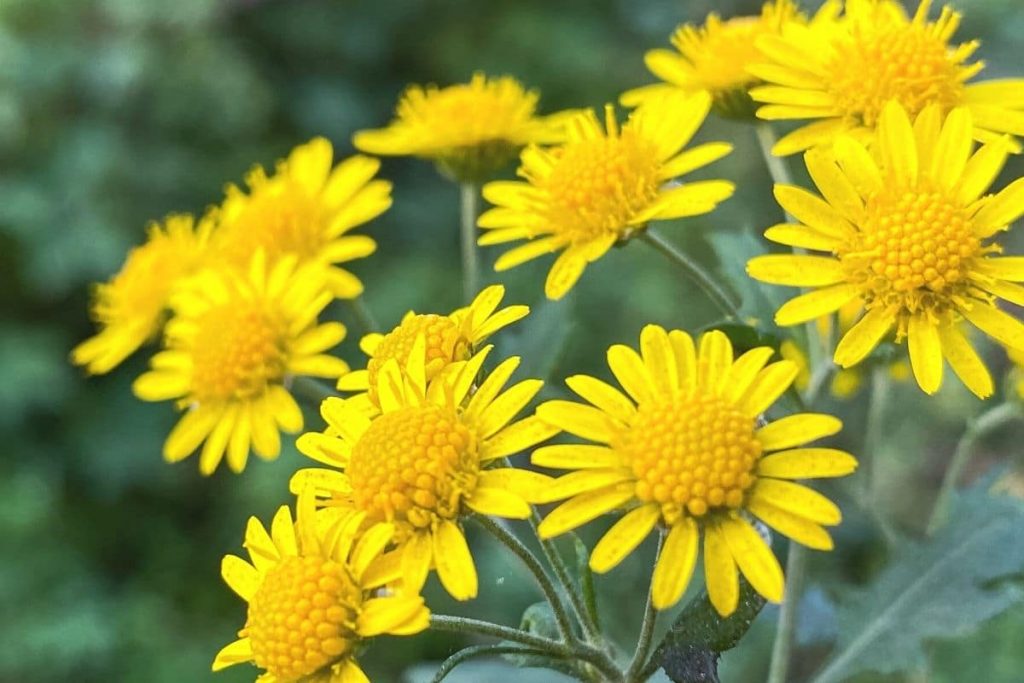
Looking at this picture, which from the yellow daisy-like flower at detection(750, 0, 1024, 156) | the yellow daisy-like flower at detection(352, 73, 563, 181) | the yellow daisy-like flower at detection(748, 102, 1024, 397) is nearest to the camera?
the yellow daisy-like flower at detection(748, 102, 1024, 397)

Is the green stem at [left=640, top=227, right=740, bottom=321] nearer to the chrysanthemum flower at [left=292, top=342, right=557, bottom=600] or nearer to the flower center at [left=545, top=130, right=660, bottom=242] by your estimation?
the flower center at [left=545, top=130, right=660, bottom=242]

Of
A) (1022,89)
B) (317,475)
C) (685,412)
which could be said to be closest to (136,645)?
(317,475)

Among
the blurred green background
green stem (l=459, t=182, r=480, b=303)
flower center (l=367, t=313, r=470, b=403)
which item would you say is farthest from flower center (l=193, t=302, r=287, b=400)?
the blurred green background

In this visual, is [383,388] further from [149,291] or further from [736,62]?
[149,291]

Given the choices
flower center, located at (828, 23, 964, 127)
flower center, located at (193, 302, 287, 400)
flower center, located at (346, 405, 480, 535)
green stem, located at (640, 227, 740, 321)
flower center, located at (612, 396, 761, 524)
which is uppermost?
flower center, located at (193, 302, 287, 400)

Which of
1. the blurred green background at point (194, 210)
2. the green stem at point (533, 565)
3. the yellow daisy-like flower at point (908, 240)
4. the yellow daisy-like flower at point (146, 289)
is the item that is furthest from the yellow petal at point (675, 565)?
the blurred green background at point (194, 210)

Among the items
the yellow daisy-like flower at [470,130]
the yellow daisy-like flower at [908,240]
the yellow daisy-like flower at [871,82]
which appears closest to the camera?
the yellow daisy-like flower at [908,240]

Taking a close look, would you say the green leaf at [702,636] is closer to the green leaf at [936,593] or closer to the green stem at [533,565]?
the green stem at [533,565]
